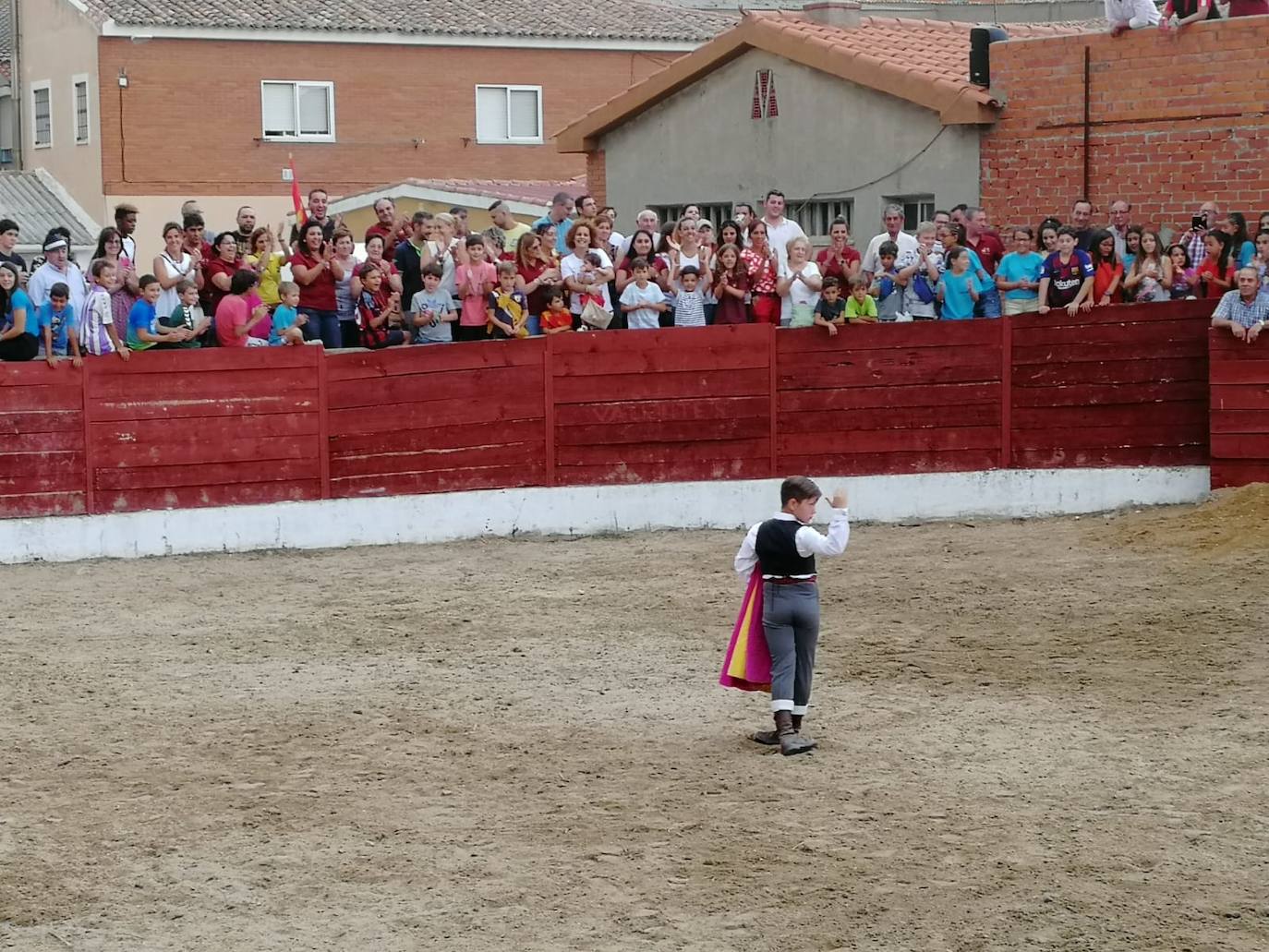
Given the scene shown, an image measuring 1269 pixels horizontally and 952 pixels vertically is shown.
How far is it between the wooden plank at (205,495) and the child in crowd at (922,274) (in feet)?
15.0

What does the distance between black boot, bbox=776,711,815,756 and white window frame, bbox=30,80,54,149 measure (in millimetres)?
30729

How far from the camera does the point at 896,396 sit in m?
15.4

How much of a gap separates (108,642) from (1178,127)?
1037cm

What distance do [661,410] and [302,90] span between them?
2199 centimetres

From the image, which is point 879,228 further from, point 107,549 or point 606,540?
point 107,549

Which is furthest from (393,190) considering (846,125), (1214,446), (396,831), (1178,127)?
(396,831)

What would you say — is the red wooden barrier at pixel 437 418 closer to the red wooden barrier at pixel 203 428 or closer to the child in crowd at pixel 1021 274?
the red wooden barrier at pixel 203 428

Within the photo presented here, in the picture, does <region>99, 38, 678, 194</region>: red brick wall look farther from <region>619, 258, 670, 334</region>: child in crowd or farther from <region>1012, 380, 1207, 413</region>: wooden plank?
<region>1012, 380, 1207, 413</region>: wooden plank

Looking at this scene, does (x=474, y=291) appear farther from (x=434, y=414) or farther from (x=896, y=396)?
(x=896, y=396)

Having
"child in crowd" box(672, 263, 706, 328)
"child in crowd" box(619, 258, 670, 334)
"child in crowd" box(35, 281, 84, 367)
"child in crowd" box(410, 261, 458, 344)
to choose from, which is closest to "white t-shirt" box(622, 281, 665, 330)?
"child in crowd" box(619, 258, 670, 334)

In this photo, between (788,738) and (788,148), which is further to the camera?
(788,148)

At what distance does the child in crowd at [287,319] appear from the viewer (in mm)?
13801

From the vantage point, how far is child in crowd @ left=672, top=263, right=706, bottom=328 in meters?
14.7

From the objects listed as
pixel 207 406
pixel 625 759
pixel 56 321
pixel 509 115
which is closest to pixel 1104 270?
pixel 207 406
